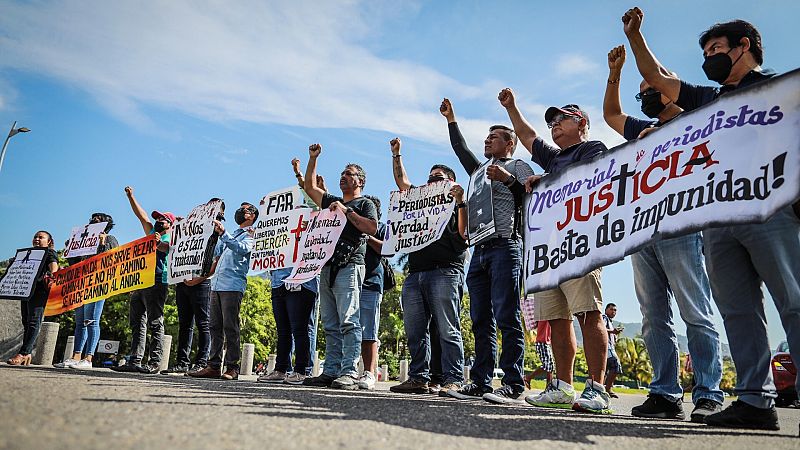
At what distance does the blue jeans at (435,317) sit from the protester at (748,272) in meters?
2.48

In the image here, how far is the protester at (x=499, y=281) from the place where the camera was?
5188 mm

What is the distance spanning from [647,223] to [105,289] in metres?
8.30

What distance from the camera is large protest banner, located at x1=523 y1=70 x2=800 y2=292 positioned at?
329cm

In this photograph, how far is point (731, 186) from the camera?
3418mm

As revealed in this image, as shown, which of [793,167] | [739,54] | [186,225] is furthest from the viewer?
[186,225]

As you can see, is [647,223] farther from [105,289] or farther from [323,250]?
[105,289]

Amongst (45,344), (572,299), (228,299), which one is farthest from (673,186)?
(45,344)

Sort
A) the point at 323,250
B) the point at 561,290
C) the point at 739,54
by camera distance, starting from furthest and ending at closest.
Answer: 1. the point at 323,250
2. the point at 561,290
3. the point at 739,54

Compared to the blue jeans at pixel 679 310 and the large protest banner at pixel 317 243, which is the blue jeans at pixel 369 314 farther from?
the blue jeans at pixel 679 310

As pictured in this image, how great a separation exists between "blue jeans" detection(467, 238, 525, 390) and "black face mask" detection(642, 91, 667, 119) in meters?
1.64

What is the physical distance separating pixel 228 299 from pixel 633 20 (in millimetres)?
5874

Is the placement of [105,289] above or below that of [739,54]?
below

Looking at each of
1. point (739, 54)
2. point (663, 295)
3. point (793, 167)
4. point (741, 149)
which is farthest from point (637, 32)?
point (663, 295)

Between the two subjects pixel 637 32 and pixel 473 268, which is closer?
pixel 637 32
